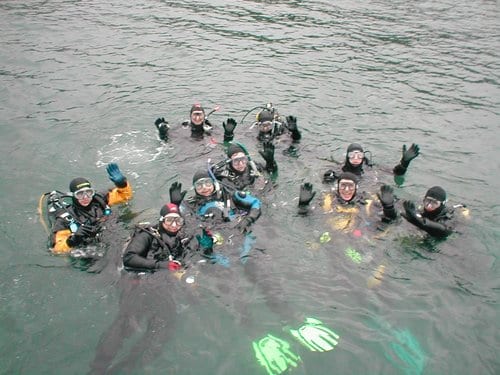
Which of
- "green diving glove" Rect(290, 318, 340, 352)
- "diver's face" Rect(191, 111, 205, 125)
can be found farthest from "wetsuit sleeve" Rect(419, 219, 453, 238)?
"diver's face" Rect(191, 111, 205, 125)

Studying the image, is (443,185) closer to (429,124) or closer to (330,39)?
(429,124)

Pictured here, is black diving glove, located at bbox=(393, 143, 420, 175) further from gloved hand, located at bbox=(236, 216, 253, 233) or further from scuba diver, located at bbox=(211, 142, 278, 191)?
gloved hand, located at bbox=(236, 216, 253, 233)

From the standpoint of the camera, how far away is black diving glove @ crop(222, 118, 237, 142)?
10.7 meters

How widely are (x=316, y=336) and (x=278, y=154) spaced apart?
5.71 m

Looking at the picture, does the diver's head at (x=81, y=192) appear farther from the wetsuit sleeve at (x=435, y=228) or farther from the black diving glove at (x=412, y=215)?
the wetsuit sleeve at (x=435, y=228)

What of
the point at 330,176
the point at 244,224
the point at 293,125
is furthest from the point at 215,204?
the point at 293,125

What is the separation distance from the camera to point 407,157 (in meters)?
8.99

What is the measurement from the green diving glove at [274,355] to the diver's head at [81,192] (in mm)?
3824

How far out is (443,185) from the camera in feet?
31.0

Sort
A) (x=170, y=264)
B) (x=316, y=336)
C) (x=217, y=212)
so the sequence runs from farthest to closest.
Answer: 1. (x=217, y=212)
2. (x=170, y=264)
3. (x=316, y=336)

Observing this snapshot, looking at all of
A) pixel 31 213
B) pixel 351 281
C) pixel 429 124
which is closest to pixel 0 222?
pixel 31 213

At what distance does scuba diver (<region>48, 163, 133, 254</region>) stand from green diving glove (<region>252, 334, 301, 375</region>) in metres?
3.28

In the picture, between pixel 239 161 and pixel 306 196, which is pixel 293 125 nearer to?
pixel 239 161

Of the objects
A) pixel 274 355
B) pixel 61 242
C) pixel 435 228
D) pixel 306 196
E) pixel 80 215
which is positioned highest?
pixel 435 228
